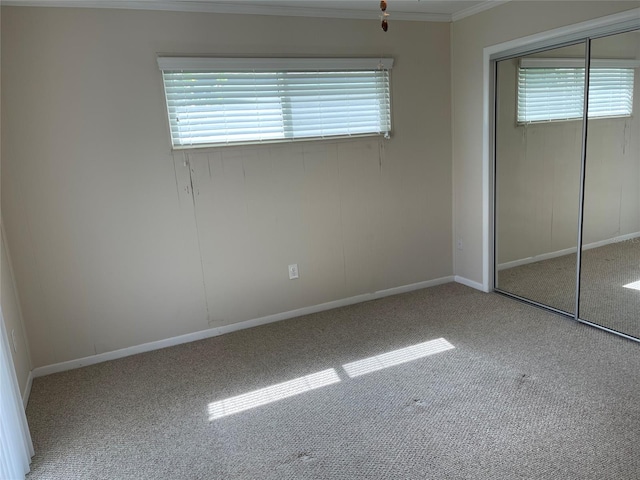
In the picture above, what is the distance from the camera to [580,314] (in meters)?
3.31

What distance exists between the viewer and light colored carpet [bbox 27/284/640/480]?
6.57 feet

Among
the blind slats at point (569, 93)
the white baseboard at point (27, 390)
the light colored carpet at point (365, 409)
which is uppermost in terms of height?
the blind slats at point (569, 93)

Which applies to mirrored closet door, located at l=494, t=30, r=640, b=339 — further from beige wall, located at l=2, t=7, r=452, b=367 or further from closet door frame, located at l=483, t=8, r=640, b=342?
beige wall, located at l=2, t=7, r=452, b=367

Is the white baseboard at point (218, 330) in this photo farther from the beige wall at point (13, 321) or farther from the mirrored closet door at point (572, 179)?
the mirrored closet door at point (572, 179)

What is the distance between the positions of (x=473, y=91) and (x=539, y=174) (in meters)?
0.91

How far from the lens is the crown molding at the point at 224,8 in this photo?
2747mm

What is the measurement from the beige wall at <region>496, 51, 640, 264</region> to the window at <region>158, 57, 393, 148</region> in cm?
107

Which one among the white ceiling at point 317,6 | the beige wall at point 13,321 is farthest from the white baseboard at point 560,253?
the beige wall at point 13,321

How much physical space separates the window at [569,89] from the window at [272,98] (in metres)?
1.10

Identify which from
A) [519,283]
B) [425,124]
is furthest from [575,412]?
[425,124]

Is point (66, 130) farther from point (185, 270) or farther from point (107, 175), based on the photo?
point (185, 270)

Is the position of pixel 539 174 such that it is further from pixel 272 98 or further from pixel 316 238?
pixel 272 98

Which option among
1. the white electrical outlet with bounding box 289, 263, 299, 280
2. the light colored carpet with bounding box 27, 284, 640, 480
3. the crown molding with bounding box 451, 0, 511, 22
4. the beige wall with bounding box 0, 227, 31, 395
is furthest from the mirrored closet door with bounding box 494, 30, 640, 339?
the beige wall with bounding box 0, 227, 31, 395

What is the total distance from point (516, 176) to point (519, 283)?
3.07 ft
